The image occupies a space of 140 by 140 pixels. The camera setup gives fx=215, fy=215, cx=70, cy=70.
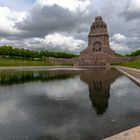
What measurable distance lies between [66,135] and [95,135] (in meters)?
1.09

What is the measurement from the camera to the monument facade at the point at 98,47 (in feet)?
384

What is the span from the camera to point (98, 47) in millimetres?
131125

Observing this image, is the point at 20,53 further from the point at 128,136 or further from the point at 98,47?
the point at 128,136

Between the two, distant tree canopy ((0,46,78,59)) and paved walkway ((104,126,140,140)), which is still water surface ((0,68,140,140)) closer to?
paved walkway ((104,126,140,140))

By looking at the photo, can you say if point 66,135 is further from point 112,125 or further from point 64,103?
point 64,103

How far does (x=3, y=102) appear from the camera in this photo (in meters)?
14.2

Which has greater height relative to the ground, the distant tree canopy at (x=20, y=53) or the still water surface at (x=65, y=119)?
the distant tree canopy at (x=20, y=53)

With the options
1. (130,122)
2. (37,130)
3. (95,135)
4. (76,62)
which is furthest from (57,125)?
(76,62)

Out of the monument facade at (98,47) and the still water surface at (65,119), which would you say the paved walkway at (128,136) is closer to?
the still water surface at (65,119)

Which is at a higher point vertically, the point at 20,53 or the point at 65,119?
the point at 20,53

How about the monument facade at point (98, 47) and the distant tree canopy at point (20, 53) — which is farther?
the monument facade at point (98, 47)

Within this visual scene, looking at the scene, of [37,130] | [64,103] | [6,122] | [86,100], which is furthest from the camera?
[86,100]

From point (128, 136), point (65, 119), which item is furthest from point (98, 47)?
point (128, 136)

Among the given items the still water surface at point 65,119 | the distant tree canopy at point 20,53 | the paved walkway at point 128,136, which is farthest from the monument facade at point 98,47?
the paved walkway at point 128,136
